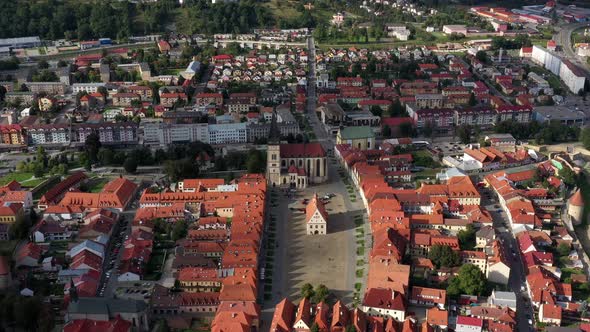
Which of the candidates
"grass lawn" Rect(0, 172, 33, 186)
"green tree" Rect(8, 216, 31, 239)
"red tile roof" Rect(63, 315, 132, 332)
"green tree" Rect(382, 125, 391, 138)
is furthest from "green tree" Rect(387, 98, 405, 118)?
"red tile roof" Rect(63, 315, 132, 332)

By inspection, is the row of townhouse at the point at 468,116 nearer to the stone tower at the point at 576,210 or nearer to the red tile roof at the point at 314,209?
the stone tower at the point at 576,210

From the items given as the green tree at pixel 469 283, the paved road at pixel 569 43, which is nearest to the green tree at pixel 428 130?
the green tree at pixel 469 283

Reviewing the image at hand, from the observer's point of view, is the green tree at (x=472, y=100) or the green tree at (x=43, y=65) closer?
the green tree at (x=472, y=100)

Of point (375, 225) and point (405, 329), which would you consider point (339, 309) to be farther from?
point (375, 225)

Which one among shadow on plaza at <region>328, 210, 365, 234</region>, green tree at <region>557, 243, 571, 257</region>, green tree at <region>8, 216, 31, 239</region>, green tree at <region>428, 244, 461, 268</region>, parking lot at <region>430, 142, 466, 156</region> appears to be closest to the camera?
green tree at <region>428, 244, 461, 268</region>

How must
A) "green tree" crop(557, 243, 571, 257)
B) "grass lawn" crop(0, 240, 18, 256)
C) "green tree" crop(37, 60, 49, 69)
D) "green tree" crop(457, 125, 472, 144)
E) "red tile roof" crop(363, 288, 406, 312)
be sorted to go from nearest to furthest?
"red tile roof" crop(363, 288, 406, 312) → "green tree" crop(557, 243, 571, 257) → "grass lawn" crop(0, 240, 18, 256) → "green tree" crop(457, 125, 472, 144) → "green tree" crop(37, 60, 49, 69)

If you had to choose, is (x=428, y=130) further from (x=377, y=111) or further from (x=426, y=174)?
(x=426, y=174)

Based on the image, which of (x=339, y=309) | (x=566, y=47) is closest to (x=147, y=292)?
(x=339, y=309)

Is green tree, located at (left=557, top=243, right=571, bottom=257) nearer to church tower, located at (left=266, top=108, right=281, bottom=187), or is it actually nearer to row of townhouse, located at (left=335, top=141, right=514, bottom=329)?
row of townhouse, located at (left=335, top=141, right=514, bottom=329)
